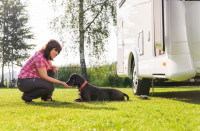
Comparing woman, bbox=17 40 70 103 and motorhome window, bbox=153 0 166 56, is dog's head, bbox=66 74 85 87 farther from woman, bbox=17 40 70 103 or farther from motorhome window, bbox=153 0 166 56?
motorhome window, bbox=153 0 166 56

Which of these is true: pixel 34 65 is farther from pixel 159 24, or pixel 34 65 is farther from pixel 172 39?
pixel 172 39

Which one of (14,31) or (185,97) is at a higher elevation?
(14,31)

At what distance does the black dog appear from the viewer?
643 centimetres

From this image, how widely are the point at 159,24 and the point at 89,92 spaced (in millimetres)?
2238

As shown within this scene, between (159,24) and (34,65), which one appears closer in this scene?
(159,24)

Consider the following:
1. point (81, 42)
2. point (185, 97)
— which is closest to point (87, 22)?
point (81, 42)

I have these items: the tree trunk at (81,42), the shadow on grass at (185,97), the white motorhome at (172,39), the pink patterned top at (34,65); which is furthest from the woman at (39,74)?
the tree trunk at (81,42)

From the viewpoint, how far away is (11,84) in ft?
80.6

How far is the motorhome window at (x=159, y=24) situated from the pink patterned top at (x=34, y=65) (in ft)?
7.50

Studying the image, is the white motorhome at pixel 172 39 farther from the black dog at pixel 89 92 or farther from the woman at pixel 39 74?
the woman at pixel 39 74

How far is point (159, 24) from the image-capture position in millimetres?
5457

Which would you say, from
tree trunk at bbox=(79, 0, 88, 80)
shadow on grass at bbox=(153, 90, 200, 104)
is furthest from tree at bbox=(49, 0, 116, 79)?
shadow on grass at bbox=(153, 90, 200, 104)

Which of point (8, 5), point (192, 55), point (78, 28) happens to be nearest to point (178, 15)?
point (192, 55)

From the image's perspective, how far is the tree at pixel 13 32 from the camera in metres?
30.6
